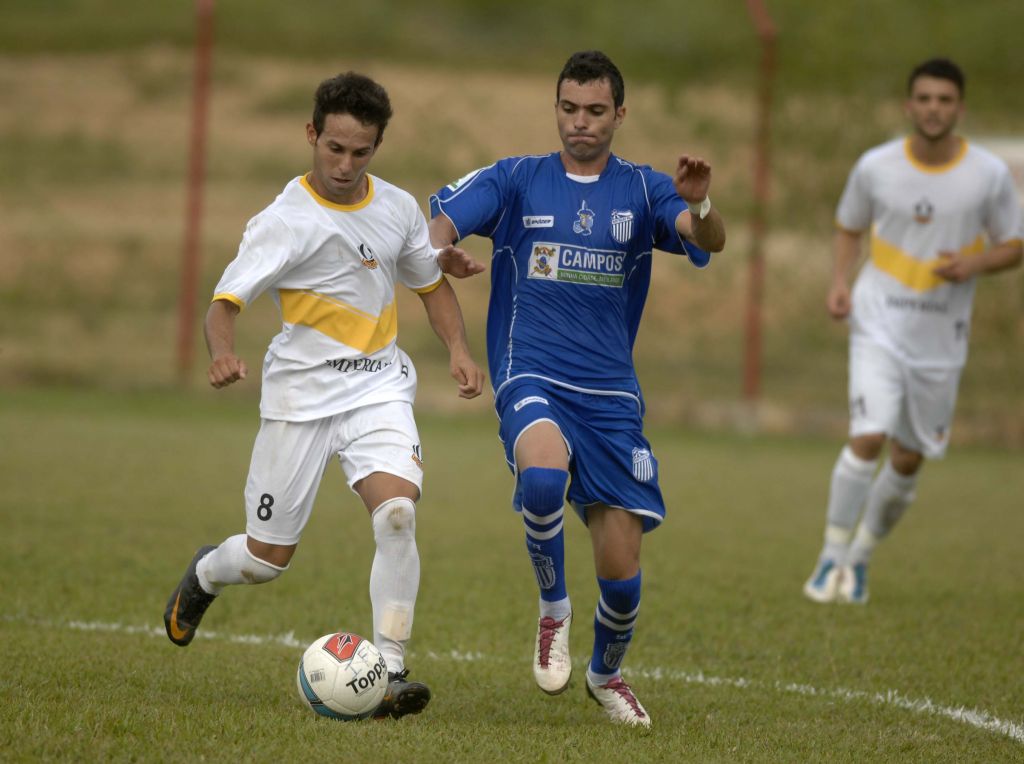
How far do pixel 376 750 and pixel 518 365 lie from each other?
1.47 metres

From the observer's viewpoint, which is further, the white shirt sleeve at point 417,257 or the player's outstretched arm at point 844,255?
the player's outstretched arm at point 844,255

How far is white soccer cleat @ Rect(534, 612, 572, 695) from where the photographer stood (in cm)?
492

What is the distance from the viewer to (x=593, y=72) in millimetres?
5016

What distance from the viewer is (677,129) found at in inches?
577

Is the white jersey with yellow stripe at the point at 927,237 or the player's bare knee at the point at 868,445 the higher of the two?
the white jersey with yellow stripe at the point at 927,237

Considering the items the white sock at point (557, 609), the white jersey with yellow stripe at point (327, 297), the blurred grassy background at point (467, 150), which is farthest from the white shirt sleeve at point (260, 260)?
the blurred grassy background at point (467, 150)

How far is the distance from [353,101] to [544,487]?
4.43 feet

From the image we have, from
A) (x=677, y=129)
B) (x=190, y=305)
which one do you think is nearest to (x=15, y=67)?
(x=190, y=305)

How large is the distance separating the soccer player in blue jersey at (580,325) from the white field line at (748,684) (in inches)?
24.9

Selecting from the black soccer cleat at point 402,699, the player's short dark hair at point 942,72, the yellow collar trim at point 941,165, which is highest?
the player's short dark hair at point 942,72

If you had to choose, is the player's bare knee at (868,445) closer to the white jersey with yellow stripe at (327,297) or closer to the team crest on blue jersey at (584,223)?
the team crest on blue jersey at (584,223)

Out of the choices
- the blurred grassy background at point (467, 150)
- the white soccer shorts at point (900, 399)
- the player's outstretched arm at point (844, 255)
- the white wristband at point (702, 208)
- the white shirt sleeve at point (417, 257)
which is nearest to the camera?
the white wristband at point (702, 208)

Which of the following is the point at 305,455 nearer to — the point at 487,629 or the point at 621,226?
the point at 621,226

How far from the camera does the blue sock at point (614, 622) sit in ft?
16.1
